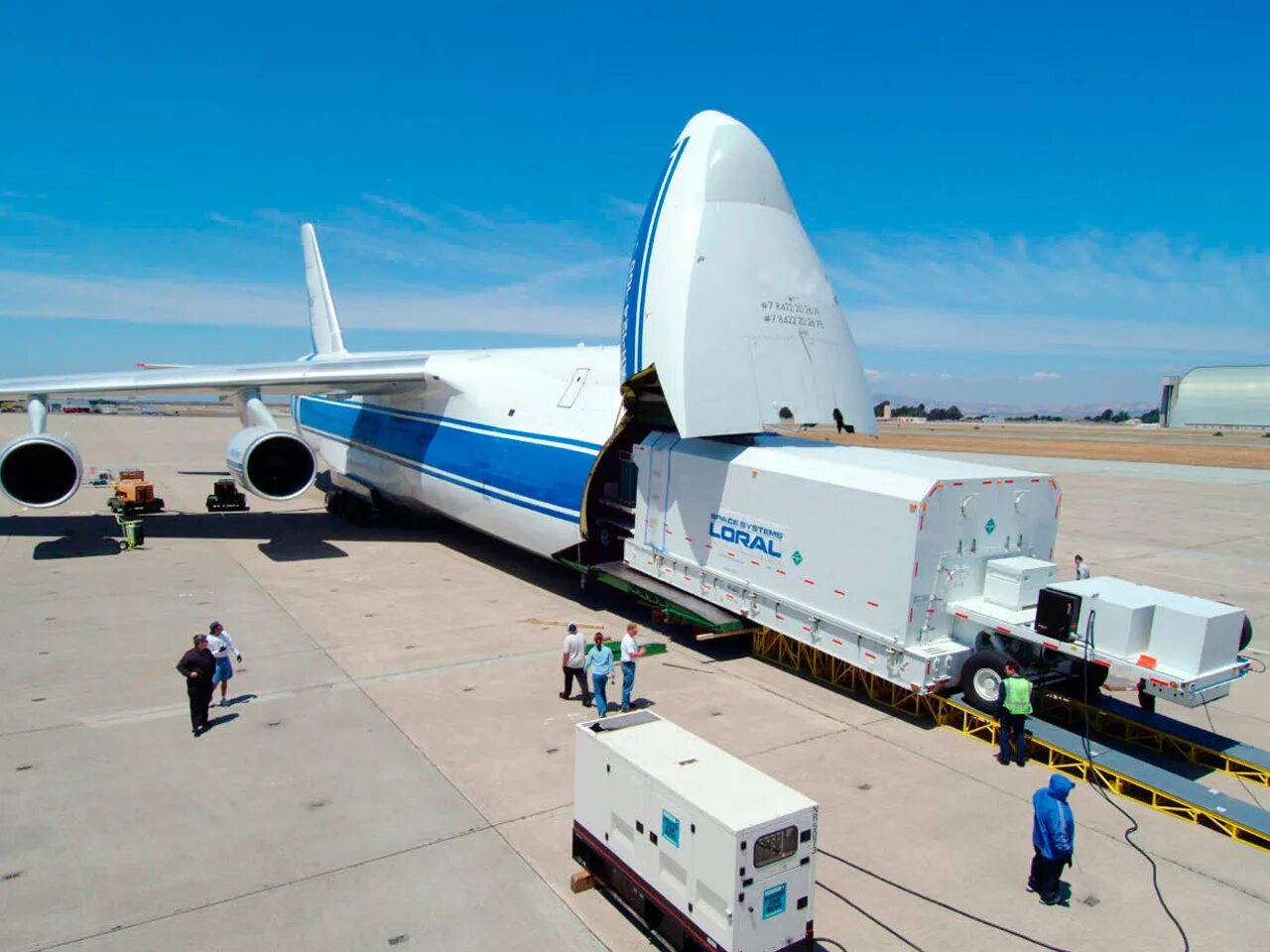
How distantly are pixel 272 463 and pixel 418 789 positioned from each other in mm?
11644

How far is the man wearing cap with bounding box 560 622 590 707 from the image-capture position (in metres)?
10.2

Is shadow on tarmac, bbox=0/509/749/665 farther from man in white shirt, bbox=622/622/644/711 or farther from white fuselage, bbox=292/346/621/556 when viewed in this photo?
man in white shirt, bbox=622/622/644/711

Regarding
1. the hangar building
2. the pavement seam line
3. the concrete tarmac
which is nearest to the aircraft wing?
the concrete tarmac

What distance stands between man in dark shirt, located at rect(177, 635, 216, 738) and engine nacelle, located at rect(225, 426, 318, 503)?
336 inches

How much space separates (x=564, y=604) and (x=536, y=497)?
2007 millimetres

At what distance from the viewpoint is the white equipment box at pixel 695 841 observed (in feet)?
16.9

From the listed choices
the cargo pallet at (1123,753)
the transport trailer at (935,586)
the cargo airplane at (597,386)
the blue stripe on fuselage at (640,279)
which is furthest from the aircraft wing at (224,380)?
the cargo pallet at (1123,753)

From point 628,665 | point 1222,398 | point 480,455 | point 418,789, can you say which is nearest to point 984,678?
point 628,665

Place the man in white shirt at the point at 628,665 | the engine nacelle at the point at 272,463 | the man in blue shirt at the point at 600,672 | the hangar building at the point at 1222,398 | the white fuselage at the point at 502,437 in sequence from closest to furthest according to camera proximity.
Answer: the man in blue shirt at the point at 600,672 → the man in white shirt at the point at 628,665 → the white fuselage at the point at 502,437 → the engine nacelle at the point at 272,463 → the hangar building at the point at 1222,398

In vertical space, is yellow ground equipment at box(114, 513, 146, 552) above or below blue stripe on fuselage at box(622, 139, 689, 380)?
below

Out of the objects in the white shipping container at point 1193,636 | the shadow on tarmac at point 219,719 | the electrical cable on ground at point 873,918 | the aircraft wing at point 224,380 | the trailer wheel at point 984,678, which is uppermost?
the aircraft wing at point 224,380

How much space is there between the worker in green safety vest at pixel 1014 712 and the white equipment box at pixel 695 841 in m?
4.09

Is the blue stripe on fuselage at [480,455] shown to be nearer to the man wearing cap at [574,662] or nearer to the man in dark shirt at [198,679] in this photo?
the man wearing cap at [574,662]

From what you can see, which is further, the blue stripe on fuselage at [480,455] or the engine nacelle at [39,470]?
the engine nacelle at [39,470]
